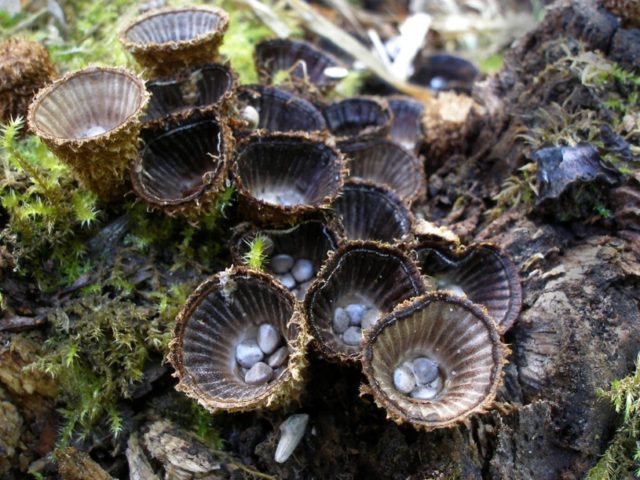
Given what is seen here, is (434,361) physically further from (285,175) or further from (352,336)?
(285,175)

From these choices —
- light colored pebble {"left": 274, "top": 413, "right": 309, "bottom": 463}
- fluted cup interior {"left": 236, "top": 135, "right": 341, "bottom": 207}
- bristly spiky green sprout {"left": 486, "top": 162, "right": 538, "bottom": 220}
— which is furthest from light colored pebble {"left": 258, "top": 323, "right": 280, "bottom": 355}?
bristly spiky green sprout {"left": 486, "top": 162, "right": 538, "bottom": 220}

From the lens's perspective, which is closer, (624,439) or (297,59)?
(624,439)

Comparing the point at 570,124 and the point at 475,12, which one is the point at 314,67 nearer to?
the point at 570,124

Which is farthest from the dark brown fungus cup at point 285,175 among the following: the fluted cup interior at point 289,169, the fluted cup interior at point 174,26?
the fluted cup interior at point 174,26

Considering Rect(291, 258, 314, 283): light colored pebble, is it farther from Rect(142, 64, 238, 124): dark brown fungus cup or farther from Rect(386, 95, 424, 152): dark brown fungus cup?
Rect(386, 95, 424, 152): dark brown fungus cup

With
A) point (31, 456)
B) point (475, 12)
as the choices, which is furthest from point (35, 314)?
point (475, 12)

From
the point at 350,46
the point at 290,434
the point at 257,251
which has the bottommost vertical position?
the point at 290,434

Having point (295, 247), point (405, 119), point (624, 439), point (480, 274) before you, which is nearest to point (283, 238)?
point (295, 247)
